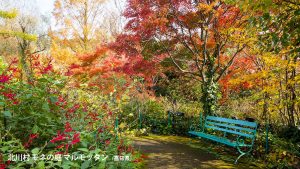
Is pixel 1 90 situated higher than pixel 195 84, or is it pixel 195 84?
pixel 195 84

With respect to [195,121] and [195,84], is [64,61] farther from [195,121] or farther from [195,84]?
[195,121]

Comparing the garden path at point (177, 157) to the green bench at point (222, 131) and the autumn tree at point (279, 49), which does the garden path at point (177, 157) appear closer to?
the green bench at point (222, 131)

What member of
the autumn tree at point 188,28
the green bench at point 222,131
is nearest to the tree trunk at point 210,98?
the autumn tree at point 188,28

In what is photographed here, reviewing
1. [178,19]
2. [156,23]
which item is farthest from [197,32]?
[156,23]

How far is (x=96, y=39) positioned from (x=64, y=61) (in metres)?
4.74

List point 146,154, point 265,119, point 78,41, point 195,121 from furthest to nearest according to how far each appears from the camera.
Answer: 1. point 78,41
2. point 195,121
3. point 265,119
4. point 146,154

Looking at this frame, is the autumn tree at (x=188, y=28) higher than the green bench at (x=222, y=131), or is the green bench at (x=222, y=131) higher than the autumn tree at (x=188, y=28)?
the autumn tree at (x=188, y=28)

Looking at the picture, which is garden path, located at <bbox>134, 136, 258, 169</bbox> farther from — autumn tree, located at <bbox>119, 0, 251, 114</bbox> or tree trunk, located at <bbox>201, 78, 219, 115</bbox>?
autumn tree, located at <bbox>119, 0, 251, 114</bbox>

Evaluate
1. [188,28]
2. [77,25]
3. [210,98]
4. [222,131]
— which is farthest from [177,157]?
[77,25]

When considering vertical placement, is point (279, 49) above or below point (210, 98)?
above

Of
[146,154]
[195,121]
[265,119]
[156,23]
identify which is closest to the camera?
[146,154]

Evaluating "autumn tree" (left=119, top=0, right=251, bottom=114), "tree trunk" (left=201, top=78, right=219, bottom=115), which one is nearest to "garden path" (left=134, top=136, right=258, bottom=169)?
"tree trunk" (left=201, top=78, right=219, bottom=115)

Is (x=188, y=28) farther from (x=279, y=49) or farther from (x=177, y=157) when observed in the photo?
(x=279, y=49)

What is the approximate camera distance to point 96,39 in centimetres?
1788
